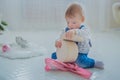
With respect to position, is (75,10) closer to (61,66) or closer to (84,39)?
(84,39)

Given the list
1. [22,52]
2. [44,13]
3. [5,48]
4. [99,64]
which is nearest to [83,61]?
[99,64]

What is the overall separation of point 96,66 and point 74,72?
0.48ft

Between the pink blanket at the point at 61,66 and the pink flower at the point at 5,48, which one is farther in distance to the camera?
the pink flower at the point at 5,48

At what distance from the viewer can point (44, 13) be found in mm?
2344

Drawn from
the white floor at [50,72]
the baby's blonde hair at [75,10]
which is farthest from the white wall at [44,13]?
the baby's blonde hair at [75,10]

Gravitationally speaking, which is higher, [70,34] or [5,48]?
[70,34]

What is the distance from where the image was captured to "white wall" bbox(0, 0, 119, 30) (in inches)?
91.0

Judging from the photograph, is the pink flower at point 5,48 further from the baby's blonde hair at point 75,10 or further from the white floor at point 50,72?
the baby's blonde hair at point 75,10

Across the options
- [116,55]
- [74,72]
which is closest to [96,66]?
[74,72]

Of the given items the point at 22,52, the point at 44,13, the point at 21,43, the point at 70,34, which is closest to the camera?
the point at 70,34

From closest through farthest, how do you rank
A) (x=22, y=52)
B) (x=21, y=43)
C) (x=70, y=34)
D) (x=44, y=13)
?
(x=70, y=34)
(x=22, y=52)
(x=21, y=43)
(x=44, y=13)

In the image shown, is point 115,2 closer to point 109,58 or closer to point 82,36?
point 109,58

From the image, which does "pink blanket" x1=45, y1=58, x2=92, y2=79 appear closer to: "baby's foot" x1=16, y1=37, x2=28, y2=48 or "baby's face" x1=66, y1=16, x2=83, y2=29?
"baby's face" x1=66, y1=16, x2=83, y2=29

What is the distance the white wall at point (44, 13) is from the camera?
2312 mm
